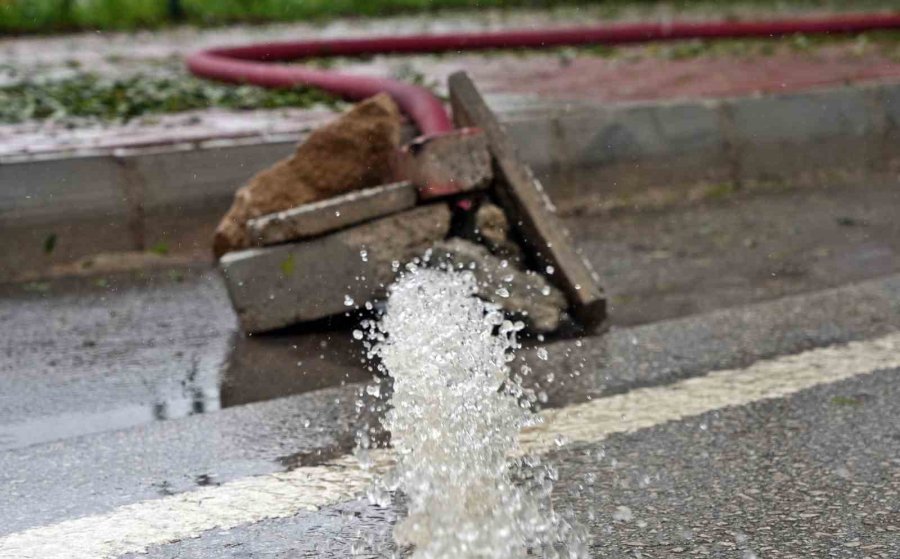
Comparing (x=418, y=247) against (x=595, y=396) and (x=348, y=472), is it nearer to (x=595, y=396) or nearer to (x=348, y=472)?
(x=595, y=396)

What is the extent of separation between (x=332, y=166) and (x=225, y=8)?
1106 cm

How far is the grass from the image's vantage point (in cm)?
1354

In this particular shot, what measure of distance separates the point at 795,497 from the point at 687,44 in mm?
8117

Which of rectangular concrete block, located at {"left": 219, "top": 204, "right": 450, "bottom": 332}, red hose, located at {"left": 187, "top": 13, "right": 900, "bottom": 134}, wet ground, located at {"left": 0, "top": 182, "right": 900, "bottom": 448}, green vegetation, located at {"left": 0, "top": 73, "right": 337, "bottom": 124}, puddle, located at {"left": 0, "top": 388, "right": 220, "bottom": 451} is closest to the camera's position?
puddle, located at {"left": 0, "top": 388, "right": 220, "bottom": 451}

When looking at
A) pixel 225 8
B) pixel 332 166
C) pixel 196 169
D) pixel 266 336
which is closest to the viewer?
pixel 266 336

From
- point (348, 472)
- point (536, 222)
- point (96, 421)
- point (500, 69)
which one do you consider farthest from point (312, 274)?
point (500, 69)

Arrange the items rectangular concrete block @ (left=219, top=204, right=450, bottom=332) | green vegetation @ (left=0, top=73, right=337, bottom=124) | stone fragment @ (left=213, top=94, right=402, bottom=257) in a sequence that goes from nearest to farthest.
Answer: rectangular concrete block @ (left=219, top=204, right=450, bottom=332) → stone fragment @ (left=213, top=94, right=402, bottom=257) → green vegetation @ (left=0, top=73, right=337, bottom=124)

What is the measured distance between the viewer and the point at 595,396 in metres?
3.49

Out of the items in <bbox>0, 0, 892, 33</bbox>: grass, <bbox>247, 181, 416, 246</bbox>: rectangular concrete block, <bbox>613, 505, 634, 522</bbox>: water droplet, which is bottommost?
<bbox>0, 0, 892, 33</bbox>: grass

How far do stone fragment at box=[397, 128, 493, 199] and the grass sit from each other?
969 cm

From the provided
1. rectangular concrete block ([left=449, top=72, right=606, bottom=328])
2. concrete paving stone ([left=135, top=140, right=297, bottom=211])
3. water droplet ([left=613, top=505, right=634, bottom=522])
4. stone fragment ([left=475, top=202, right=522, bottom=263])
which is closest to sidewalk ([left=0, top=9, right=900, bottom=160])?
concrete paving stone ([left=135, top=140, right=297, bottom=211])

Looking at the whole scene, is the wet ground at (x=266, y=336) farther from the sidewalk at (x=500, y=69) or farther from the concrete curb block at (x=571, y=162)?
the sidewalk at (x=500, y=69)

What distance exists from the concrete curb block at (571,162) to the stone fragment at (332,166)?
2.74ft

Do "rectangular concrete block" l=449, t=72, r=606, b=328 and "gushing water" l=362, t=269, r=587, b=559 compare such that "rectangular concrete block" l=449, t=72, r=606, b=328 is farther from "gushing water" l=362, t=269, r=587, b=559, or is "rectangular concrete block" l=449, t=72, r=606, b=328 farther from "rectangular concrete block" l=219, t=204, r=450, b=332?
"gushing water" l=362, t=269, r=587, b=559
